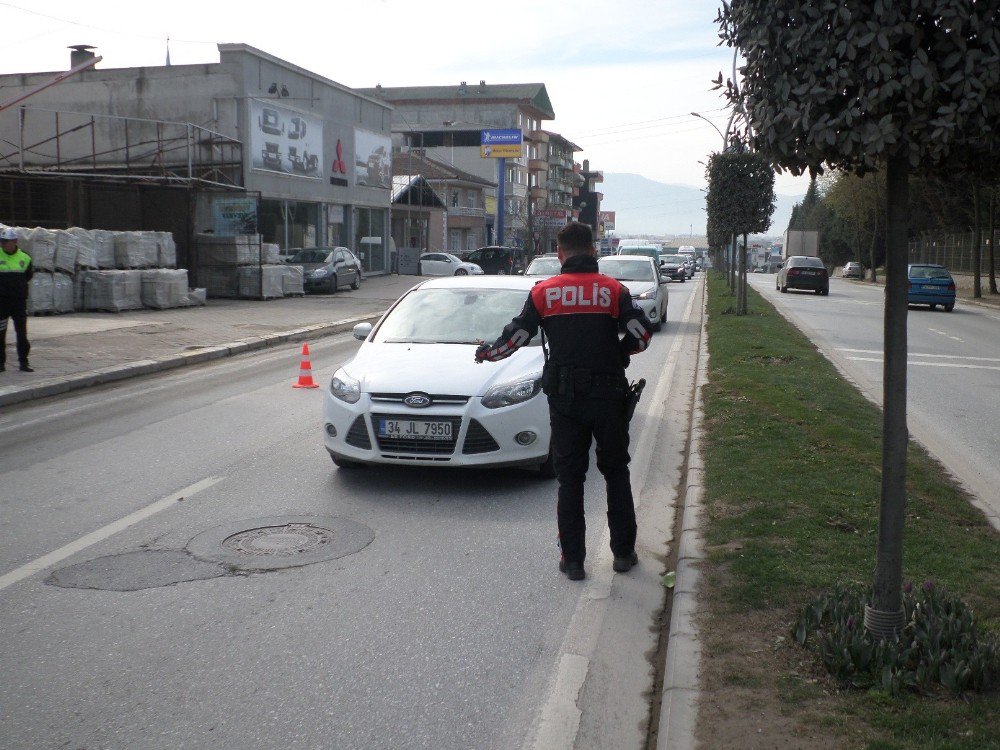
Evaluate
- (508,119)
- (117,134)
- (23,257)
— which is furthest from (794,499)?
(508,119)

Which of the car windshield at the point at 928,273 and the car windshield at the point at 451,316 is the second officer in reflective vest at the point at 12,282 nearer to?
the car windshield at the point at 451,316

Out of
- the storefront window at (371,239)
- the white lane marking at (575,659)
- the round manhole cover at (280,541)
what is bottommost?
the white lane marking at (575,659)

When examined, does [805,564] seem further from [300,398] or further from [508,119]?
[508,119]

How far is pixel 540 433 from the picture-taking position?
7.29m

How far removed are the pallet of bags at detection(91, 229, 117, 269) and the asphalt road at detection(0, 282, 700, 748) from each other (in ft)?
48.5

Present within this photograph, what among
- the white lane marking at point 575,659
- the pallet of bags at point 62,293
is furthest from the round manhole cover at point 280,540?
the pallet of bags at point 62,293

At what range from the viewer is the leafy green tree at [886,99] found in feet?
11.3

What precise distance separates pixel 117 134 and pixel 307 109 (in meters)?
6.90

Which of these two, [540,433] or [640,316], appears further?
[540,433]

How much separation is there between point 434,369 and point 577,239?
2.36 meters

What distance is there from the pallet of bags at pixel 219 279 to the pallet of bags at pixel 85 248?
6.12 metres

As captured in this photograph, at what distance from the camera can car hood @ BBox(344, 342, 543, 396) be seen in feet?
23.7

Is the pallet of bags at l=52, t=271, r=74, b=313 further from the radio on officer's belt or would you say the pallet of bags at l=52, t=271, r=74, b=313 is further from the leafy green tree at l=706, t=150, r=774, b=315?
the radio on officer's belt

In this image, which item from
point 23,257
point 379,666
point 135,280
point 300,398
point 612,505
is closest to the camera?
point 379,666
